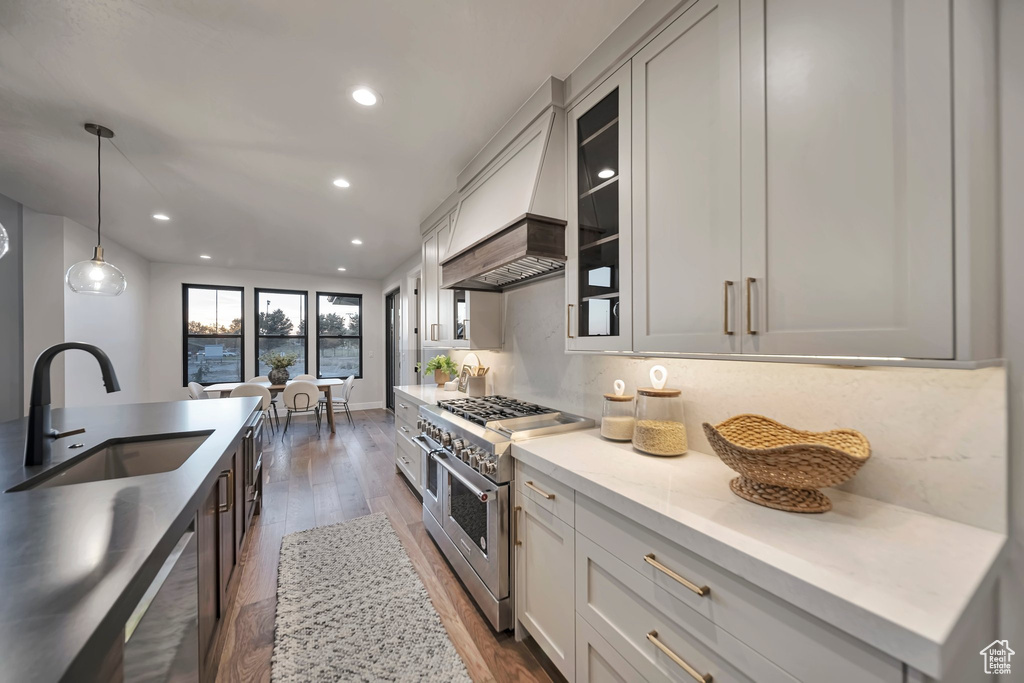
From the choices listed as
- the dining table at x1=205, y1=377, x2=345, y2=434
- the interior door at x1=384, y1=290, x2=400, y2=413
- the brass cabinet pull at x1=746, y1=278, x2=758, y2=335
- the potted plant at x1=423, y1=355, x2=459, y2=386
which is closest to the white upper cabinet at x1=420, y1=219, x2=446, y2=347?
the potted plant at x1=423, y1=355, x2=459, y2=386

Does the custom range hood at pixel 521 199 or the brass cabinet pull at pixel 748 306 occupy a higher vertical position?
the custom range hood at pixel 521 199

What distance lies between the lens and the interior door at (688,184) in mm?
1112

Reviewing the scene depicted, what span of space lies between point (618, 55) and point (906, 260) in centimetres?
126

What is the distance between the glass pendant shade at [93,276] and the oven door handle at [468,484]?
7.90 feet

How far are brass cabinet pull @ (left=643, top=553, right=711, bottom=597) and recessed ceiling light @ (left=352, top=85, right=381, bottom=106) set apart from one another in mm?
2242

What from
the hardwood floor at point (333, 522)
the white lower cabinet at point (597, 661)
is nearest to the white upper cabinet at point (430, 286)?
the hardwood floor at point (333, 522)

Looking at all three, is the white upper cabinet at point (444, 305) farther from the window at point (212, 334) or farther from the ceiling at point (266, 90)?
the window at point (212, 334)

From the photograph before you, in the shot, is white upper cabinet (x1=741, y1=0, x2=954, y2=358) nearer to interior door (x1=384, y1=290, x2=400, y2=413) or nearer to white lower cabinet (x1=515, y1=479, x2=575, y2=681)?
white lower cabinet (x1=515, y1=479, x2=575, y2=681)

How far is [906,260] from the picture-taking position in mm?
795

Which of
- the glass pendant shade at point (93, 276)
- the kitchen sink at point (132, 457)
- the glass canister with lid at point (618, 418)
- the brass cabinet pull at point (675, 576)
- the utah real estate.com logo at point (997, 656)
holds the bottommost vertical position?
the utah real estate.com logo at point (997, 656)

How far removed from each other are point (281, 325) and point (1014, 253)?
25.8 ft

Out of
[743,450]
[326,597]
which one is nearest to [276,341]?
[326,597]

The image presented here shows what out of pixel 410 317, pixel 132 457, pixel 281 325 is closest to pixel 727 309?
pixel 132 457

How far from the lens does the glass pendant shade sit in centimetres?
231
